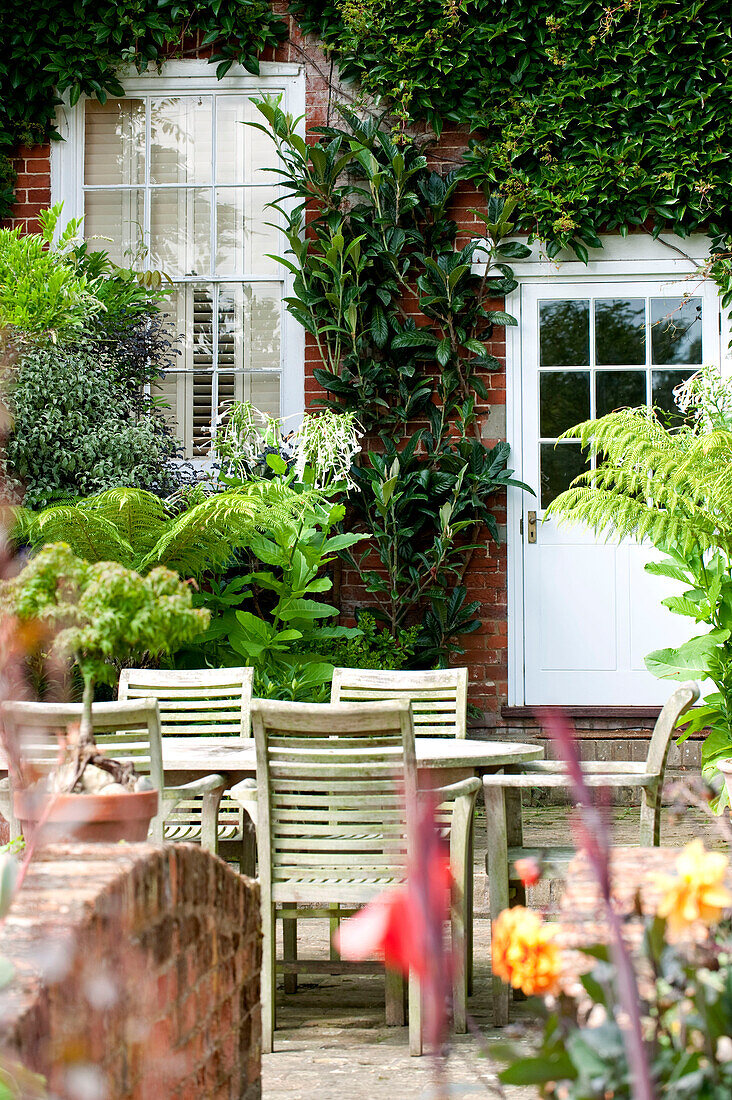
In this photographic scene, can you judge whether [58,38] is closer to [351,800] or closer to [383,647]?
[383,647]

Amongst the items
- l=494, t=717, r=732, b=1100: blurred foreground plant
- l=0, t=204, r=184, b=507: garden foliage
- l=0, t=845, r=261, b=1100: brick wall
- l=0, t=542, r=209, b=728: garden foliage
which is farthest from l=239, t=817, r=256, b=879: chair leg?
l=0, t=204, r=184, b=507: garden foliage

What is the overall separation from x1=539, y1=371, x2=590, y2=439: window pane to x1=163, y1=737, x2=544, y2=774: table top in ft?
9.57

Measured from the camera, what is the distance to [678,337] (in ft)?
20.1

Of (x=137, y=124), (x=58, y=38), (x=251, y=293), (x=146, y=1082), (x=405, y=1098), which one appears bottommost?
(x=405, y=1098)

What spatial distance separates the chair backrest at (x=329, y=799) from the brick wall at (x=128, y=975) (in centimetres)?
80

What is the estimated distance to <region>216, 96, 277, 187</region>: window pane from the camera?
6.39 meters

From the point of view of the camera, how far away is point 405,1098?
8.11 feet

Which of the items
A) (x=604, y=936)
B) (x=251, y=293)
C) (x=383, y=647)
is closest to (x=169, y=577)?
(x=604, y=936)

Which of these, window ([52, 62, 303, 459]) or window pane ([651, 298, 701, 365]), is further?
window ([52, 62, 303, 459])

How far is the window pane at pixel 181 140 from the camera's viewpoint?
253 inches

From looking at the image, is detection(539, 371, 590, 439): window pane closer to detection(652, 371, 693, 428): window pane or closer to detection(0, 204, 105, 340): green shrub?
detection(652, 371, 693, 428): window pane

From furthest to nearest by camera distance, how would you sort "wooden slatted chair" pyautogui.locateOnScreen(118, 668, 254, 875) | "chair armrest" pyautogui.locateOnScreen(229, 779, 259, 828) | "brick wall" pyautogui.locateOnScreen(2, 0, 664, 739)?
"brick wall" pyautogui.locateOnScreen(2, 0, 664, 739), "wooden slatted chair" pyautogui.locateOnScreen(118, 668, 254, 875), "chair armrest" pyautogui.locateOnScreen(229, 779, 259, 828)

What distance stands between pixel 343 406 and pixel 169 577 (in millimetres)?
4229

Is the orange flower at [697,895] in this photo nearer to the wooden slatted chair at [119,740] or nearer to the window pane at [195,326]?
the wooden slatted chair at [119,740]
